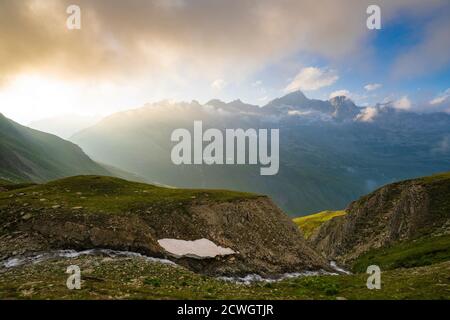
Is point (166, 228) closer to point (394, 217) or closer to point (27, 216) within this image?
point (27, 216)

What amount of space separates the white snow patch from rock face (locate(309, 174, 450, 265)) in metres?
40.2

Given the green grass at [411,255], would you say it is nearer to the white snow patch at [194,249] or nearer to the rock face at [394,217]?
the rock face at [394,217]

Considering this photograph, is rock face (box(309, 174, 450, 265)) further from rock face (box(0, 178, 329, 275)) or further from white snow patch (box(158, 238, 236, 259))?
white snow patch (box(158, 238, 236, 259))

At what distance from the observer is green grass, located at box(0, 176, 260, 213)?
5778 centimetres

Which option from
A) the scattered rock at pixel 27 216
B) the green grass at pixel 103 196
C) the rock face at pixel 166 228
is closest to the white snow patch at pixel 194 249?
the rock face at pixel 166 228

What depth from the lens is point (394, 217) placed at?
8388 cm

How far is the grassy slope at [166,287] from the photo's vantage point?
23.5m

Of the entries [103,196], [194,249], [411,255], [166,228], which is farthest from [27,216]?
[411,255]

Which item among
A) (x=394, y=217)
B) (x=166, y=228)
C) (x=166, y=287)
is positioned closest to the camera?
(x=166, y=287)

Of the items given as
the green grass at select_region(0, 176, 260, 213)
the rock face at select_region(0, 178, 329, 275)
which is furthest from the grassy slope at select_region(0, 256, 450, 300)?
the green grass at select_region(0, 176, 260, 213)

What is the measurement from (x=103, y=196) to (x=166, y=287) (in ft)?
143

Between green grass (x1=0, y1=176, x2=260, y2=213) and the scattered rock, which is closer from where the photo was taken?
the scattered rock
